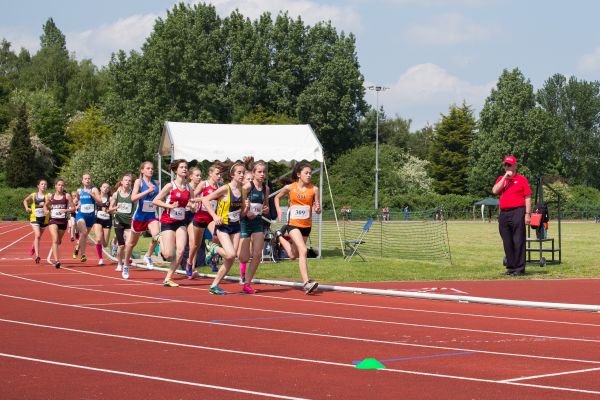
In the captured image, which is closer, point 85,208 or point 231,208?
point 231,208

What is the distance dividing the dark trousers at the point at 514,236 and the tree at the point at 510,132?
231 ft

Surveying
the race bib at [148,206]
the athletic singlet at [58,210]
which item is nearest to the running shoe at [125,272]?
the race bib at [148,206]

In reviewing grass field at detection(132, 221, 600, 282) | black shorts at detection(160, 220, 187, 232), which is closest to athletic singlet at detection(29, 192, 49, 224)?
grass field at detection(132, 221, 600, 282)

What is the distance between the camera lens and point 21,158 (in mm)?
81938

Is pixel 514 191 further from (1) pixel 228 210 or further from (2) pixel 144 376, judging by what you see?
(2) pixel 144 376

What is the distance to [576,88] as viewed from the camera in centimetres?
11312

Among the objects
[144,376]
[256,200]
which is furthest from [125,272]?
[144,376]

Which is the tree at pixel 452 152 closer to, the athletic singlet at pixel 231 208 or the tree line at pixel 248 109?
the tree line at pixel 248 109

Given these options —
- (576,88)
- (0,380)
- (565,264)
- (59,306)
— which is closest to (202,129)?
(565,264)

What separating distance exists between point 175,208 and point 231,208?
63.1 inches

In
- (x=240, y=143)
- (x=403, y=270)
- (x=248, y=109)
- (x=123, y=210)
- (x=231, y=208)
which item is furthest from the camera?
(x=248, y=109)

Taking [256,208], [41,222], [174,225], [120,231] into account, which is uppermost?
[256,208]

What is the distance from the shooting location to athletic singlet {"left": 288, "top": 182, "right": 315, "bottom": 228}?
47.2 ft

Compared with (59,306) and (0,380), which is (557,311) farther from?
(0,380)
